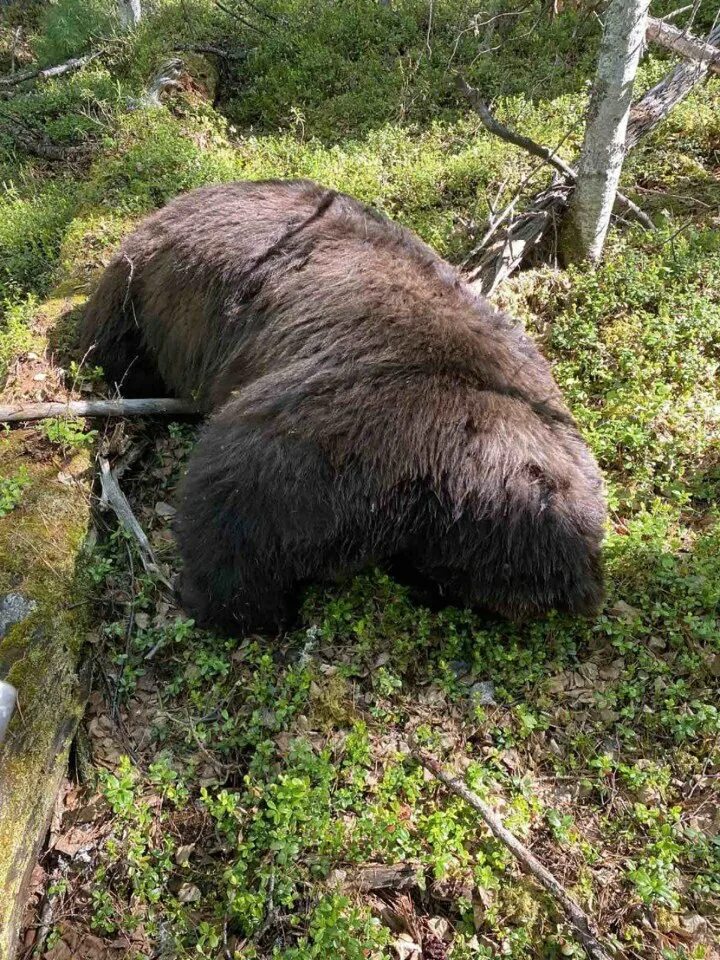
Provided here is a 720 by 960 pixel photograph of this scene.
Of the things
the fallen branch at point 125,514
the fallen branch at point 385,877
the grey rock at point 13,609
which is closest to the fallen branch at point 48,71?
the fallen branch at point 125,514

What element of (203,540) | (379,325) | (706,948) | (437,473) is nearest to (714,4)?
(379,325)

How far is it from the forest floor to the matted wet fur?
1.15ft

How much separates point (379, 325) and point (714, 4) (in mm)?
7778

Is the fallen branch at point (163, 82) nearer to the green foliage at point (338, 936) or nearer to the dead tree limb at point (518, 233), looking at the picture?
the dead tree limb at point (518, 233)

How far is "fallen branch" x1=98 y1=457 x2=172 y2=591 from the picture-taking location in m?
3.84

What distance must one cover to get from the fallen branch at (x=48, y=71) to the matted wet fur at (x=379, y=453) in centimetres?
929

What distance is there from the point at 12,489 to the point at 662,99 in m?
6.29

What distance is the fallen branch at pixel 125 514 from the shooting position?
3.84 metres

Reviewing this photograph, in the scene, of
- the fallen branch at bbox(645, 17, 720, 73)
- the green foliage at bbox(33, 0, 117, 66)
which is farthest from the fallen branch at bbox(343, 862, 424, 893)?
the green foliage at bbox(33, 0, 117, 66)

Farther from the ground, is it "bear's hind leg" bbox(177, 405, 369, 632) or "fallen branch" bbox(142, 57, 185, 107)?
"fallen branch" bbox(142, 57, 185, 107)

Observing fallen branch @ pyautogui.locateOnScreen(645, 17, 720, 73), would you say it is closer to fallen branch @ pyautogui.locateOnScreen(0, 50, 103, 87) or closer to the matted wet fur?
the matted wet fur

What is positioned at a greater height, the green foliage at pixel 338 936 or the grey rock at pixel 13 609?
the grey rock at pixel 13 609

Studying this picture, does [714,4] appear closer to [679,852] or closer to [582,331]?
[582,331]

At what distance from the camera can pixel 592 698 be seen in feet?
10.4
